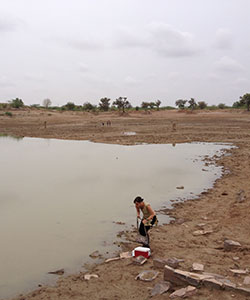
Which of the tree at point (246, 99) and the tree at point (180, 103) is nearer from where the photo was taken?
the tree at point (246, 99)

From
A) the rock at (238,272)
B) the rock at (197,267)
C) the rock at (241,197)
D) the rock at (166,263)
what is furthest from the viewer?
the rock at (241,197)

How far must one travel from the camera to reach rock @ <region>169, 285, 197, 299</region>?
431cm

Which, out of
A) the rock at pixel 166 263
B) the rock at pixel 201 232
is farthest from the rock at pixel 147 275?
the rock at pixel 201 232

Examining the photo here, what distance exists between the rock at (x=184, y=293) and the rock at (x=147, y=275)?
0.62 m

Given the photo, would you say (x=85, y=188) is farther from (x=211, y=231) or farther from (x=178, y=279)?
(x=178, y=279)

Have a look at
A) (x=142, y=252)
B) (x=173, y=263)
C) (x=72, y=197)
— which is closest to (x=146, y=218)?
(x=142, y=252)

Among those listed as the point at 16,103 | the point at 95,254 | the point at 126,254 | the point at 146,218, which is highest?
the point at 16,103

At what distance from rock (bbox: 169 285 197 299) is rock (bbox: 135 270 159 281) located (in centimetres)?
62

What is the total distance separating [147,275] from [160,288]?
53cm

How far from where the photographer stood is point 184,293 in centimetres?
432

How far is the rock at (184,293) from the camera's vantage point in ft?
14.1

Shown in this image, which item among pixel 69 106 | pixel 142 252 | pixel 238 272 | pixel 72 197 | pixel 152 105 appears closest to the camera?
pixel 238 272

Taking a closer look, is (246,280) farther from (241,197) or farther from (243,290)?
(241,197)

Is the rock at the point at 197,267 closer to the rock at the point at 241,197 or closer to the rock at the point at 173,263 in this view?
the rock at the point at 173,263
